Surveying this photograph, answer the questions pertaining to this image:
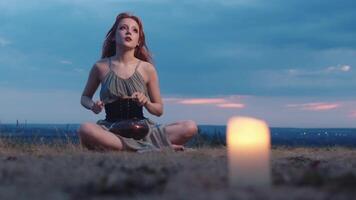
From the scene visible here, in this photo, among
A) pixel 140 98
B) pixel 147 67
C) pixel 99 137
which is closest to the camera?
pixel 99 137

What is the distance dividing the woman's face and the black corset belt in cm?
76

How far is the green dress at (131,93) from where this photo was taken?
7504mm

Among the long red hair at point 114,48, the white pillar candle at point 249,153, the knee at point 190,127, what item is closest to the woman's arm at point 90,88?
the long red hair at point 114,48

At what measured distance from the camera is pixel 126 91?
7.57m

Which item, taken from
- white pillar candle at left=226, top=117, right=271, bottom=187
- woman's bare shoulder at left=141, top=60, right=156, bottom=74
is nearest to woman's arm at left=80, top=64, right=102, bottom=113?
woman's bare shoulder at left=141, top=60, right=156, bottom=74

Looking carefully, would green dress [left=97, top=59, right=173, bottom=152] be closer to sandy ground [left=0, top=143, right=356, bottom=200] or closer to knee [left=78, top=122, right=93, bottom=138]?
knee [left=78, top=122, right=93, bottom=138]

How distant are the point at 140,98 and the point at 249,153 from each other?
3727mm

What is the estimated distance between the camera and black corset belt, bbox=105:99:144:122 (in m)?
7.47

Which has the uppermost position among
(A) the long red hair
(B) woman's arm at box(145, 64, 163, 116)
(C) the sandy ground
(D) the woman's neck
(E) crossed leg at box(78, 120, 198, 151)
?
(A) the long red hair

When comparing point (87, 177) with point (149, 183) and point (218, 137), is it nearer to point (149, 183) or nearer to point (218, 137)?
point (149, 183)

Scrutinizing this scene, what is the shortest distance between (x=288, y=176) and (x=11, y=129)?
7325mm

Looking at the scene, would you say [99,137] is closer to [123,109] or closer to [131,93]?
[123,109]

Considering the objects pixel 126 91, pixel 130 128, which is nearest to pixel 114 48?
pixel 126 91

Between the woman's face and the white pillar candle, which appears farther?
the woman's face
